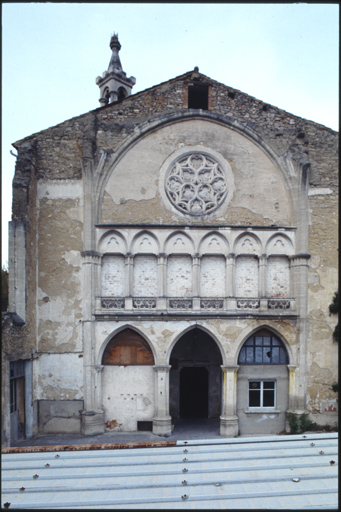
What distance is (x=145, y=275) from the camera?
1443 centimetres

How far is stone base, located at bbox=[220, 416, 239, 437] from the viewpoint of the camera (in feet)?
45.2

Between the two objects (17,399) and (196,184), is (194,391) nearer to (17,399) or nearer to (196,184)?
(17,399)

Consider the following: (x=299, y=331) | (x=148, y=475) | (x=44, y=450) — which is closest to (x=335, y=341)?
(x=299, y=331)

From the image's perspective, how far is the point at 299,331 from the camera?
14289 millimetres

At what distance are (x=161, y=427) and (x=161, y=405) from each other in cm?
77

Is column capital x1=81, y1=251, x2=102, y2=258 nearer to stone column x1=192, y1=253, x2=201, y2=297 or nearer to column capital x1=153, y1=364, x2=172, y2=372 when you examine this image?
stone column x1=192, y1=253, x2=201, y2=297

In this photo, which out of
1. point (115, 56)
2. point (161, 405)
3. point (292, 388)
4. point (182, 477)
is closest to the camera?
point (182, 477)

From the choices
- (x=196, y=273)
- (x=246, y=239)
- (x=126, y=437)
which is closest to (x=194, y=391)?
(x=126, y=437)

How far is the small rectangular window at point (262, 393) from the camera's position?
A: 1438 centimetres

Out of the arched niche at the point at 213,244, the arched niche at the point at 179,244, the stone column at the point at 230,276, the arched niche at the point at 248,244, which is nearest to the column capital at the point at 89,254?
the arched niche at the point at 179,244

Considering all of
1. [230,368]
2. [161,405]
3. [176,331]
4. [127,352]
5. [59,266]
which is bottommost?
[161,405]

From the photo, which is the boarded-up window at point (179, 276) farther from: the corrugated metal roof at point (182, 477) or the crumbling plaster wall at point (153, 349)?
the corrugated metal roof at point (182, 477)

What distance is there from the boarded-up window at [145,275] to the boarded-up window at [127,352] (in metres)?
1.83

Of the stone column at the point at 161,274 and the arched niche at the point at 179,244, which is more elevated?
the arched niche at the point at 179,244
